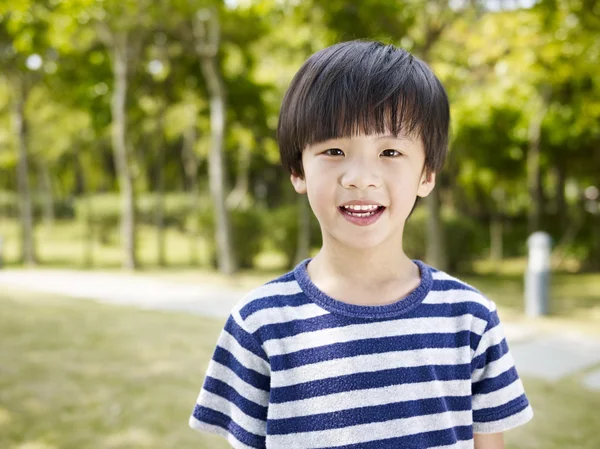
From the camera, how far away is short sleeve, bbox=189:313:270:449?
1.36 m

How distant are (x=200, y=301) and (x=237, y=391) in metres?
6.96

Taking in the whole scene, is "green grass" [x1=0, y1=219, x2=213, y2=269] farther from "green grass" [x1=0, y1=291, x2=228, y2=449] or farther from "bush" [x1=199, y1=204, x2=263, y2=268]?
"green grass" [x1=0, y1=291, x2=228, y2=449]

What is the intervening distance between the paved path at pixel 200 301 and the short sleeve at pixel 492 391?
11.6 feet

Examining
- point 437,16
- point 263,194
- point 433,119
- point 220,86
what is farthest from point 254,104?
point 263,194

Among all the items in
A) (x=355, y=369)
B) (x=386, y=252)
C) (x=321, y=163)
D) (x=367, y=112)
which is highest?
(x=367, y=112)

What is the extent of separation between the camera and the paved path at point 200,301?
16.6ft

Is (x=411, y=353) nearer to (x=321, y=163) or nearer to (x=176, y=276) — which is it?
(x=321, y=163)

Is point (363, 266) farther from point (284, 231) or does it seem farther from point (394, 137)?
point (284, 231)

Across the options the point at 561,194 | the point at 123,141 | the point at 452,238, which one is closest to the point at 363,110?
the point at 452,238

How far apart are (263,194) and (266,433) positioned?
29238 millimetres

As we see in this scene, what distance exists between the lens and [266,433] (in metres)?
1.36

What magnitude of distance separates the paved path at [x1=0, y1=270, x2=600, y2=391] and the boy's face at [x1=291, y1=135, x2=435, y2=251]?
3.86 metres

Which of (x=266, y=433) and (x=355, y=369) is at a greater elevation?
(x=355, y=369)

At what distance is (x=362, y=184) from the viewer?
4.29 feet
